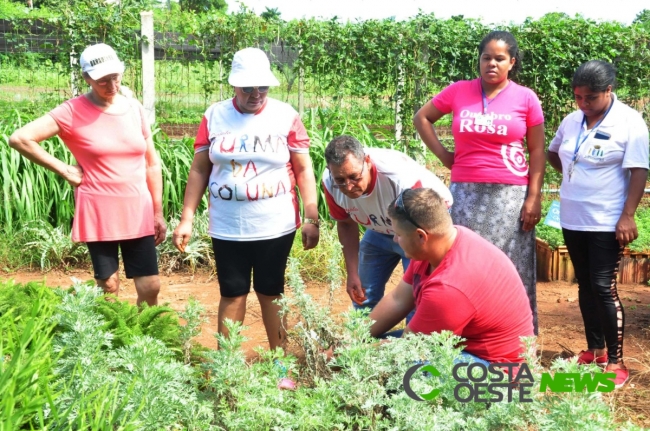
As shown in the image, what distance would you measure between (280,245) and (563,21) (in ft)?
17.0

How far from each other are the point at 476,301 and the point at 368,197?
0.99 metres

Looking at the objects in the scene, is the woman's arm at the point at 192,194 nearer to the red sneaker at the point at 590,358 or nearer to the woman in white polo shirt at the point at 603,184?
the woman in white polo shirt at the point at 603,184

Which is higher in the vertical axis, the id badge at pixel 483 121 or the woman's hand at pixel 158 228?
the id badge at pixel 483 121

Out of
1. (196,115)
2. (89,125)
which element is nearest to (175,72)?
(196,115)

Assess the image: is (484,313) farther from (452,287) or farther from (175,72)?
(175,72)

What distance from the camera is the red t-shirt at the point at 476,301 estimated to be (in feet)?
8.96

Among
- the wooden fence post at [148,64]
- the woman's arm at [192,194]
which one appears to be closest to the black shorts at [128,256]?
the woman's arm at [192,194]

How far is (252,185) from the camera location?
3.75 m

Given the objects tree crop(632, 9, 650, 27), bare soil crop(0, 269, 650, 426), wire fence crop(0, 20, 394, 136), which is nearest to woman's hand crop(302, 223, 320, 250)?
bare soil crop(0, 269, 650, 426)

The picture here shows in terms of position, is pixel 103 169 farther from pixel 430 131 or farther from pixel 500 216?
pixel 500 216

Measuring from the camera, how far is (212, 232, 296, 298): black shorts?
12.6ft

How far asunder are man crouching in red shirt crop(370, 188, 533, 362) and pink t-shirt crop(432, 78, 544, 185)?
1.23 m

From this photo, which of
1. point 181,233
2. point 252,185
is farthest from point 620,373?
point 181,233

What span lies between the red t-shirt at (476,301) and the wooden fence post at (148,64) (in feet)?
16.9
